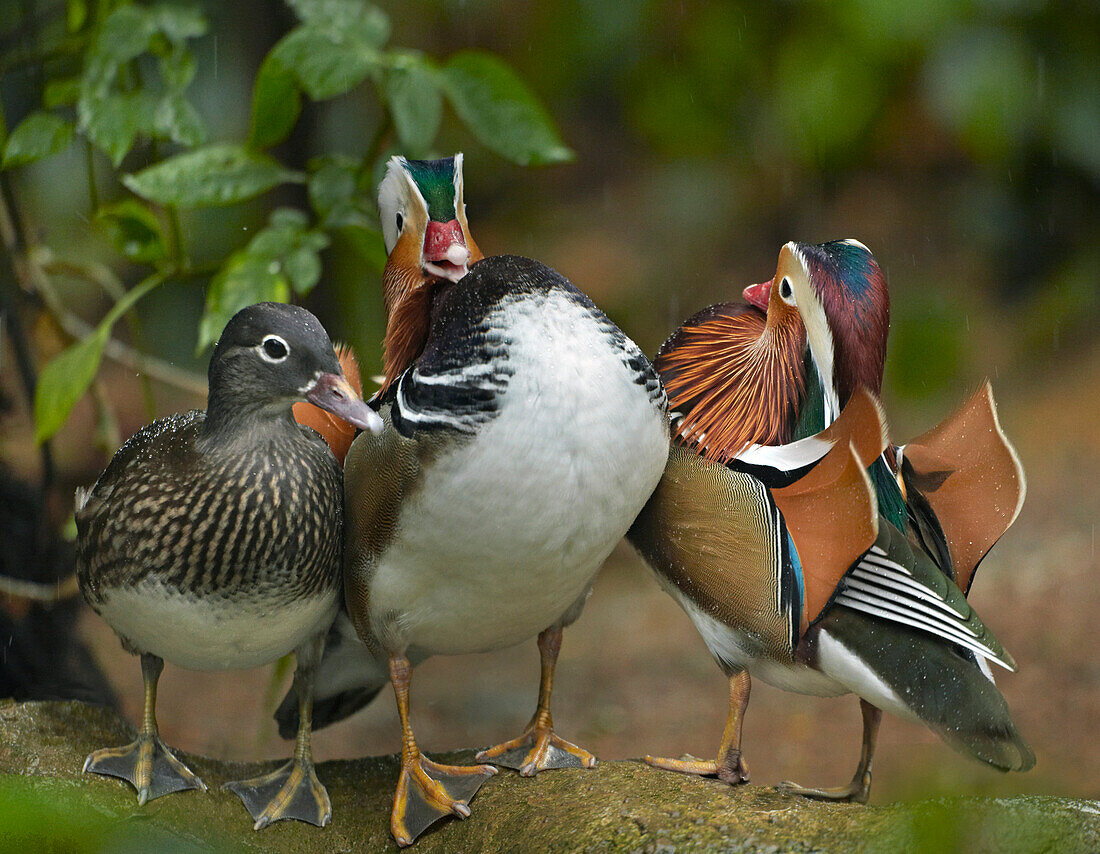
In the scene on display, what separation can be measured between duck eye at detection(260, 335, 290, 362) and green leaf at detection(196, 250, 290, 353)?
43 centimetres

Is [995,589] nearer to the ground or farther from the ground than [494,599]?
nearer to the ground

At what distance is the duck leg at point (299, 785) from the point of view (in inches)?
48.8

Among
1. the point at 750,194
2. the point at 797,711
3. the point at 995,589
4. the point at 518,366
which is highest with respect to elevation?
the point at 518,366

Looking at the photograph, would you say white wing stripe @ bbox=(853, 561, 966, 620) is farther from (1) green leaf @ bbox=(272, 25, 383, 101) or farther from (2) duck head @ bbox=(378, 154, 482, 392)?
(1) green leaf @ bbox=(272, 25, 383, 101)

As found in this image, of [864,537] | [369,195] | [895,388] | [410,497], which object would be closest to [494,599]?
[410,497]

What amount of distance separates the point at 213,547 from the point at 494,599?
28 centimetres

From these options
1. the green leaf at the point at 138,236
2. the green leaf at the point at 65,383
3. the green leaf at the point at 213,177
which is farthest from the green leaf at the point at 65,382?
the green leaf at the point at 213,177

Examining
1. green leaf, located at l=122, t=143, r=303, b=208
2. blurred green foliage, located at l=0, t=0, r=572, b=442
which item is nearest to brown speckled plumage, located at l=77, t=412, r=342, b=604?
blurred green foliage, located at l=0, t=0, r=572, b=442

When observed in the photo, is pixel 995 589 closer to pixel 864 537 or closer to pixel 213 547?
pixel 864 537

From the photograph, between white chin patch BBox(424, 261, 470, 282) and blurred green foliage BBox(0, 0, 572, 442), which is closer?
white chin patch BBox(424, 261, 470, 282)

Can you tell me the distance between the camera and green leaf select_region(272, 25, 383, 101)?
1.49 meters

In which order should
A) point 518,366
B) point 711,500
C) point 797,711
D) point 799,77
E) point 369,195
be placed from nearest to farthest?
point 518,366, point 711,500, point 369,195, point 797,711, point 799,77

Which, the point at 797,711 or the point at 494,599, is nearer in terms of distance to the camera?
the point at 494,599

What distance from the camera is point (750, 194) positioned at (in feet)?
10.7
